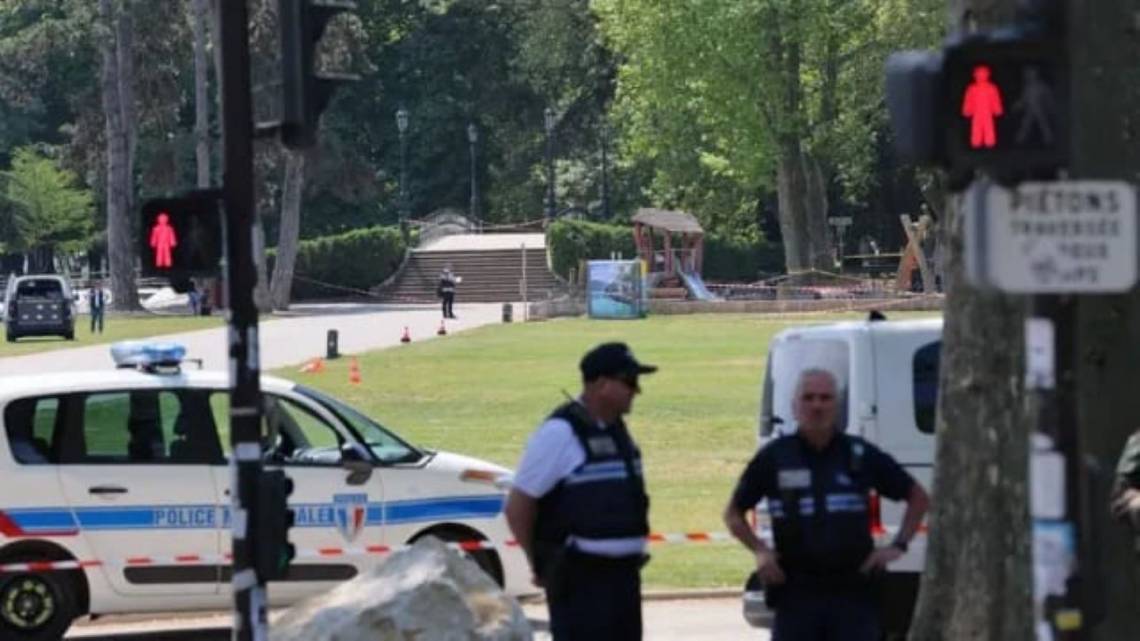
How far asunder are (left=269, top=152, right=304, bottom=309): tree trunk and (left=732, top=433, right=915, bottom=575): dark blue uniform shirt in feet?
246

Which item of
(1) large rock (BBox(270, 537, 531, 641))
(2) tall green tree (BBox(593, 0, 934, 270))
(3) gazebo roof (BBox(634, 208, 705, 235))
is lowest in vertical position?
(1) large rock (BBox(270, 537, 531, 641))

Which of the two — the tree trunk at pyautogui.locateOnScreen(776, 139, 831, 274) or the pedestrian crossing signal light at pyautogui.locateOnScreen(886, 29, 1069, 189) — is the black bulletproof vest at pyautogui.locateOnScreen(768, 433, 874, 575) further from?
the tree trunk at pyautogui.locateOnScreen(776, 139, 831, 274)

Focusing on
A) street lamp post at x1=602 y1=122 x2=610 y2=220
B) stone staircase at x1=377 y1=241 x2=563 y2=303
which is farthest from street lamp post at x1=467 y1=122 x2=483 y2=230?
stone staircase at x1=377 y1=241 x2=563 y2=303

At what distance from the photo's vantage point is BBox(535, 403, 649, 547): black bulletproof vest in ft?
30.7

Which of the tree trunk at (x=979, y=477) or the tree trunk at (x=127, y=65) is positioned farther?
the tree trunk at (x=127, y=65)

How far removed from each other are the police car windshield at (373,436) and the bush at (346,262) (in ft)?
269

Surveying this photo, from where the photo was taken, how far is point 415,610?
36.1 ft

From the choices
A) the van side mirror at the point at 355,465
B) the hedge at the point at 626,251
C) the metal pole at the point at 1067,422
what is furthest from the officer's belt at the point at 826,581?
the hedge at the point at 626,251

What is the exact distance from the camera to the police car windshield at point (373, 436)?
15.1 meters

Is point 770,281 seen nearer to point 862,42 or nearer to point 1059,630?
point 862,42

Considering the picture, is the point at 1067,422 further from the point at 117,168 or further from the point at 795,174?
the point at 795,174

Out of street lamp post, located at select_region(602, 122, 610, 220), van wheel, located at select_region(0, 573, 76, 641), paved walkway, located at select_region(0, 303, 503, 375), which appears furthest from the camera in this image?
street lamp post, located at select_region(602, 122, 610, 220)

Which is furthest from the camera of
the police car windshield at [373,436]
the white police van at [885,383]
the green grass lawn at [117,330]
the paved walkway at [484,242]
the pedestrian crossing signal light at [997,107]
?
the paved walkway at [484,242]

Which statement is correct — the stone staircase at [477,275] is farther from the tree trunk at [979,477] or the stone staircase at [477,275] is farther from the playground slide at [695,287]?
the tree trunk at [979,477]
